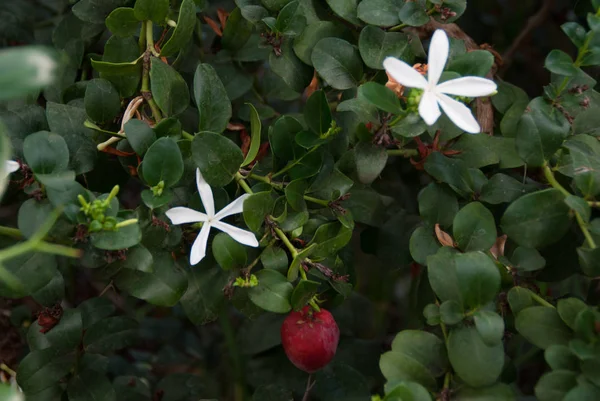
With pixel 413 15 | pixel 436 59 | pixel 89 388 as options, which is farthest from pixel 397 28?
pixel 89 388

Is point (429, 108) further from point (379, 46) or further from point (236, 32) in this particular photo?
point (236, 32)

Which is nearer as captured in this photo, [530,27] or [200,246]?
[200,246]

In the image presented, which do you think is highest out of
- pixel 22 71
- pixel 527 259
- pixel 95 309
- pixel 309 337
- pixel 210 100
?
pixel 22 71

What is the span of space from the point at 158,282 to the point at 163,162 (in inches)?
5.5

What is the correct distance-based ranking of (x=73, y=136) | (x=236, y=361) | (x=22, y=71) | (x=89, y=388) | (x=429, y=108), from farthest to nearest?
(x=236, y=361), (x=89, y=388), (x=73, y=136), (x=429, y=108), (x=22, y=71)

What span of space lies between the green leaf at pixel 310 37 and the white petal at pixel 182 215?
0.21 m

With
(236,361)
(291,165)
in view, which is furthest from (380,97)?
(236,361)

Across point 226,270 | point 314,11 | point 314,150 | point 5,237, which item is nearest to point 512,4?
point 314,11

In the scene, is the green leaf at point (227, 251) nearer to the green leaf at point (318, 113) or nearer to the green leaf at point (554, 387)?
the green leaf at point (318, 113)

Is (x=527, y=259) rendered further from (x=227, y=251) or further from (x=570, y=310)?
(x=227, y=251)

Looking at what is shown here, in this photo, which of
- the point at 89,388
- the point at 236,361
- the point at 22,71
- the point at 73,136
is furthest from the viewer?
the point at 236,361

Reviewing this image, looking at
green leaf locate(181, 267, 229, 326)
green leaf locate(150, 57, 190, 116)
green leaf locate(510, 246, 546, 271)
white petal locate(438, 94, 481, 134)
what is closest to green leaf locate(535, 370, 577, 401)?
green leaf locate(510, 246, 546, 271)

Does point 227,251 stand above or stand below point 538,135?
below

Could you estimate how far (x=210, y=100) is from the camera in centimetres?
72
